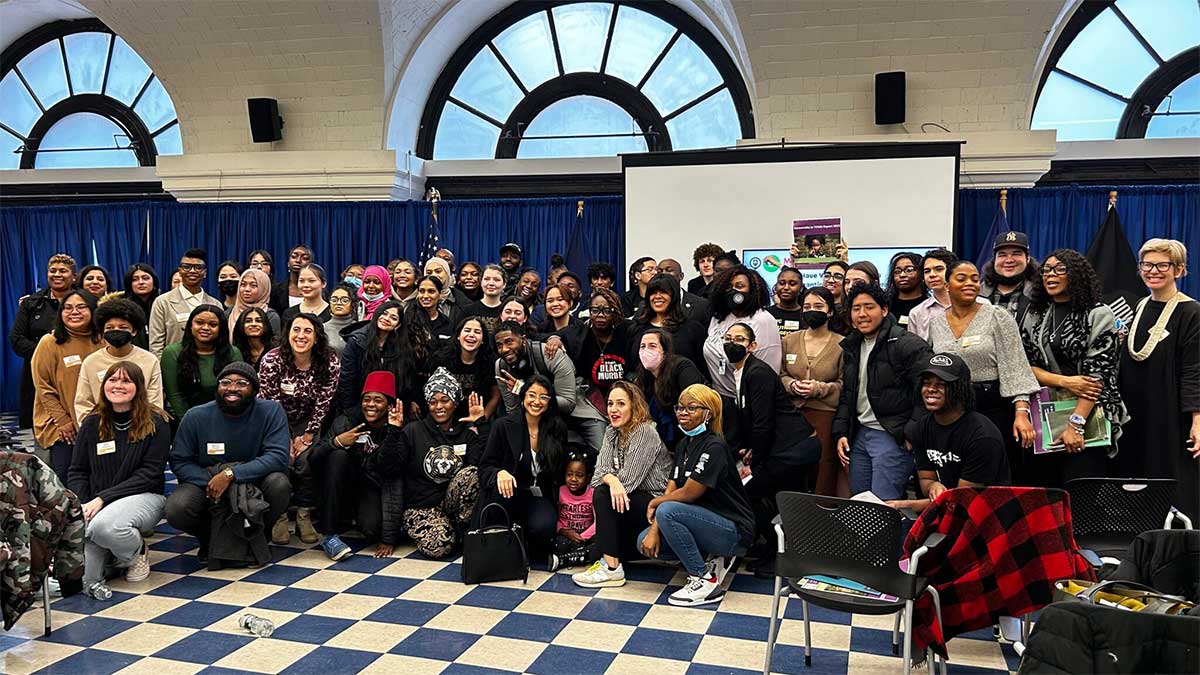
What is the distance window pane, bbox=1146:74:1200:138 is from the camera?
8.20 metres

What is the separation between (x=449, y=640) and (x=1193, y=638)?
8.77ft

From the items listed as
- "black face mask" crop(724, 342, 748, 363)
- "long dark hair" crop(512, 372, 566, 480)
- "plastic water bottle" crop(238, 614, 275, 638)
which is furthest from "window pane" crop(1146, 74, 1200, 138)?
"plastic water bottle" crop(238, 614, 275, 638)

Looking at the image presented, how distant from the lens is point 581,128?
9578mm

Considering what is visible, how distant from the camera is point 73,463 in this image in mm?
4469

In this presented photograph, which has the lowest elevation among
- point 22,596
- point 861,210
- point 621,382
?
point 22,596

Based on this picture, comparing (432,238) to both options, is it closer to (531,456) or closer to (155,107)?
(155,107)

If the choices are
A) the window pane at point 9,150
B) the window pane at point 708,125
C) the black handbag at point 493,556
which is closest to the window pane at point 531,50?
the window pane at point 708,125

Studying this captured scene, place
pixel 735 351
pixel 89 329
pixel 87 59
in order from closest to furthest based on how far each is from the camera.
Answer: pixel 735 351
pixel 89 329
pixel 87 59

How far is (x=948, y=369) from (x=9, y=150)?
1124cm

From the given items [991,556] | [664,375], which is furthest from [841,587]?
[664,375]

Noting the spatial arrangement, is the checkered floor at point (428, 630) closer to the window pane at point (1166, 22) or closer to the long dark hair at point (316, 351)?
the long dark hair at point (316, 351)

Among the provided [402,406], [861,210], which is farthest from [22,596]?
[861,210]

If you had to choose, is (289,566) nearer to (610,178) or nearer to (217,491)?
(217,491)

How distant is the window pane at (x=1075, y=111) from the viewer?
8.44 meters
